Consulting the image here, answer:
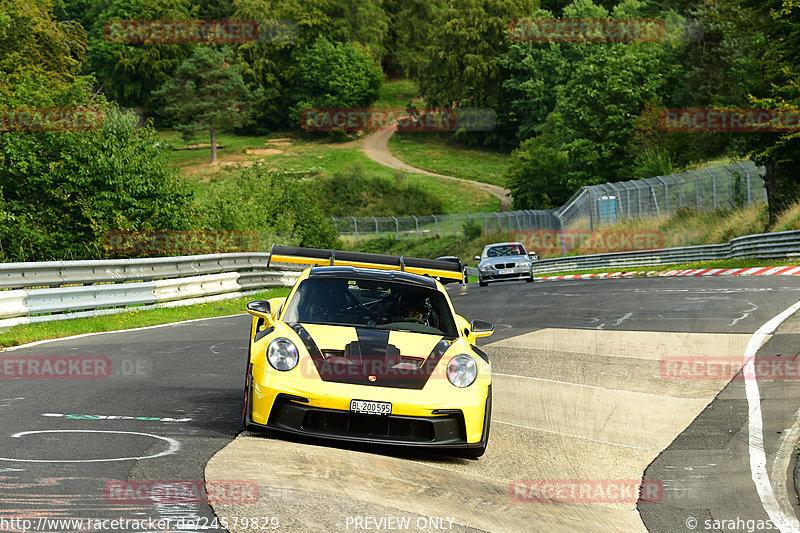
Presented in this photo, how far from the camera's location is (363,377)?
23.6 feet

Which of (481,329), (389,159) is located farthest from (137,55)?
(481,329)

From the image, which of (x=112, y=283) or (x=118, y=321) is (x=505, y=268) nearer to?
(x=112, y=283)

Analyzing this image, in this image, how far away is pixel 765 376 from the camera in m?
10.8

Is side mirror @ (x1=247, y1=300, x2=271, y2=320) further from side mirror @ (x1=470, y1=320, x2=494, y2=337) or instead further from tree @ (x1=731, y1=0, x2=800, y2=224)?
tree @ (x1=731, y1=0, x2=800, y2=224)

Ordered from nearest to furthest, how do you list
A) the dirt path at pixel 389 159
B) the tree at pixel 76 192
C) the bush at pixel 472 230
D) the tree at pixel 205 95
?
1. the tree at pixel 76 192
2. the bush at pixel 472 230
3. the dirt path at pixel 389 159
4. the tree at pixel 205 95

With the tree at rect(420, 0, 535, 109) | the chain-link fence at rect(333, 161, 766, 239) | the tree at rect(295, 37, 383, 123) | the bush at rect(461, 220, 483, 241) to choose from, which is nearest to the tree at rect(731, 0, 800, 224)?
the chain-link fence at rect(333, 161, 766, 239)

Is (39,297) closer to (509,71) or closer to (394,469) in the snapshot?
(394,469)

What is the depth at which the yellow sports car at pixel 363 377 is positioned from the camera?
7.04 meters

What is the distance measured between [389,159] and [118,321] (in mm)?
96891

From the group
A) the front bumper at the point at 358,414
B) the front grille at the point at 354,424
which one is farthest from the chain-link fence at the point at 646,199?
the front grille at the point at 354,424

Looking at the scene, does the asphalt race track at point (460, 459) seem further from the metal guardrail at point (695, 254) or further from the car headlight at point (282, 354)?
the metal guardrail at point (695, 254)

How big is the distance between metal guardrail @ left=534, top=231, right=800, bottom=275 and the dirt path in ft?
144

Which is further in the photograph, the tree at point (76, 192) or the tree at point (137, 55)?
the tree at point (137, 55)

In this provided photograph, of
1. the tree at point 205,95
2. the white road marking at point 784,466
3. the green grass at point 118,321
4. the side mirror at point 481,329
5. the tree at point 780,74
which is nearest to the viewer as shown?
the white road marking at point 784,466
